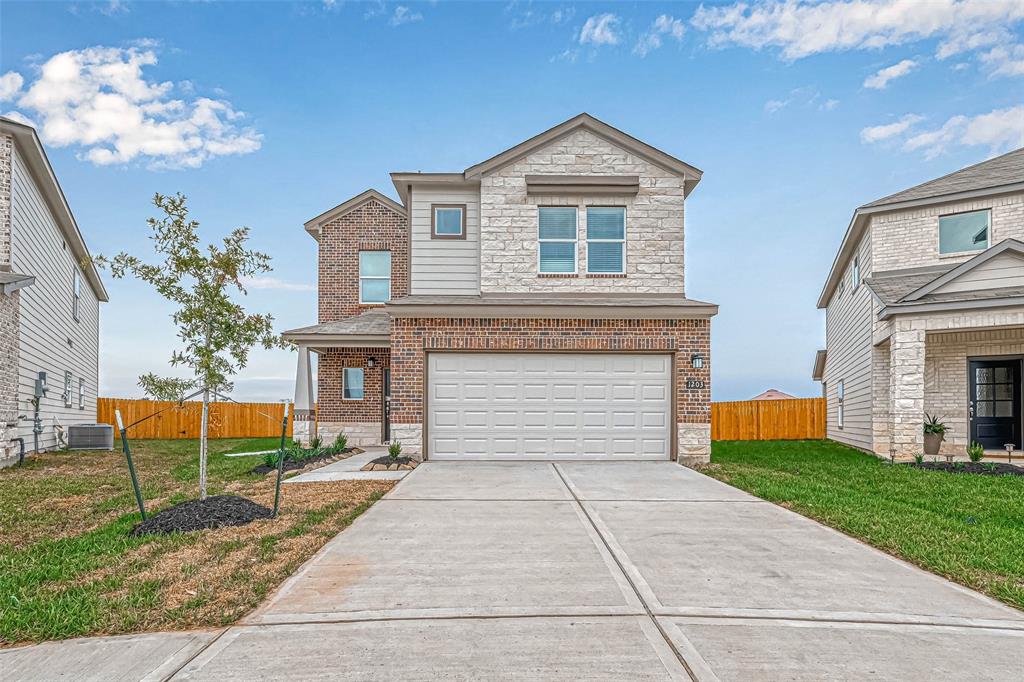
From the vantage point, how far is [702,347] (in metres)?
12.5

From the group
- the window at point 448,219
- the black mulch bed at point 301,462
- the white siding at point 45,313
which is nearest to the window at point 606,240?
the window at point 448,219

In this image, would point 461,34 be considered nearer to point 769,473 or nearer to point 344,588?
point 769,473

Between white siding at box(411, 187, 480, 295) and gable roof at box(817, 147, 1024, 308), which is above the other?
gable roof at box(817, 147, 1024, 308)

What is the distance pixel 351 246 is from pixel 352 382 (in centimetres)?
383

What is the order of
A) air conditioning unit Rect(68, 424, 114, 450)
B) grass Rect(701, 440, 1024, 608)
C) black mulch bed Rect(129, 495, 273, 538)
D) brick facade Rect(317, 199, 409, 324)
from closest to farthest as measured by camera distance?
1. grass Rect(701, 440, 1024, 608)
2. black mulch bed Rect(129, 495, 273, 538)
3. brick facade Rect(317, 199, 409, 324)
4. air conditioning unit Rect(68, 424, 114, 450)

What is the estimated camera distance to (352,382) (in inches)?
647

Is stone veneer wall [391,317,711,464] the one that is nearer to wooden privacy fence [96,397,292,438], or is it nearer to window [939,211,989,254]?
window [939,211,989,254]

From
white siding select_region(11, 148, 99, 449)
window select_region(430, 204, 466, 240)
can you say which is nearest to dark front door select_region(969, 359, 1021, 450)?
window select_region(430, 204, 466, 240)

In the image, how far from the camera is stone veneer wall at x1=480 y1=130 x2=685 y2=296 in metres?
13.3

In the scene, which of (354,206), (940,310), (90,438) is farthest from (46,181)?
(940,310)

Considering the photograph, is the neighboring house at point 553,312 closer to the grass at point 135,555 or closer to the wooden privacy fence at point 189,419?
the grass at point 135,555

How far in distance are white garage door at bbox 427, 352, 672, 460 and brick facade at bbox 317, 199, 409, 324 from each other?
5.53 metres

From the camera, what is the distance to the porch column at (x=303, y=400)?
1562 centimetres

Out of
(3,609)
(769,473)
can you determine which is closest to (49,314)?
(3,609)
